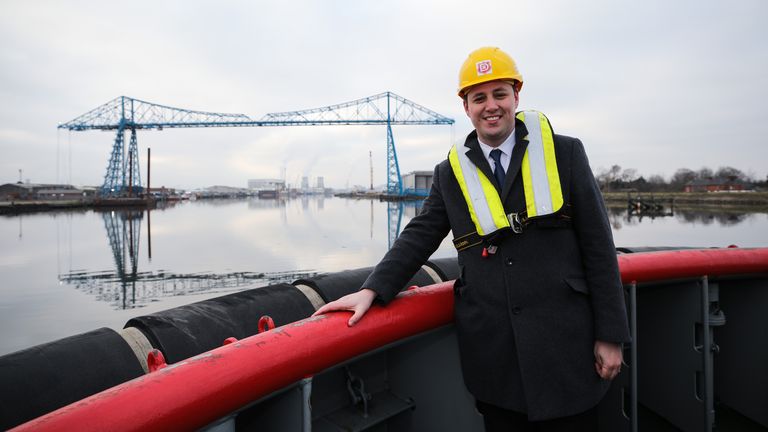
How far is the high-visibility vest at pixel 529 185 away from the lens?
114 centimetres

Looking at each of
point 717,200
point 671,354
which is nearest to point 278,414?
point 671,354

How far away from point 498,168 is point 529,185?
125 mm

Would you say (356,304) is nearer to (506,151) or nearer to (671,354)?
(506,151)

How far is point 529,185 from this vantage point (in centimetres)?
118

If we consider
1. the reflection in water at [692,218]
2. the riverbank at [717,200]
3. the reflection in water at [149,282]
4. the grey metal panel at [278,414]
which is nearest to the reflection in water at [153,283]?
the reflection in water at [149,282]

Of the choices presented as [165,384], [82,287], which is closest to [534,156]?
[165,384]

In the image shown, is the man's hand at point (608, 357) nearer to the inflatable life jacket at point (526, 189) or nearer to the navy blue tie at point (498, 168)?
the inflatable life jacket at point (526, 189)

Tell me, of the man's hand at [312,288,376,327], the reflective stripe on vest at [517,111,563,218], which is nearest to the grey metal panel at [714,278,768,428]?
the reflective stripe on vest at [517,111,563,218]

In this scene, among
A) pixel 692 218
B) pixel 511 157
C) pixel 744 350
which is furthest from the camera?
pixel 692 218

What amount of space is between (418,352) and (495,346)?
1.07ft

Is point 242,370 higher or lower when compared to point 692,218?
higher

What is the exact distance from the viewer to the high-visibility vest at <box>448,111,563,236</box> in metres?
1.14

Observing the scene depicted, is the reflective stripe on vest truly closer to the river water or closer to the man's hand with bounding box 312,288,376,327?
the man's hand with bounding box 312,288,376,327

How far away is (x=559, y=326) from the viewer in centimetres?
112
